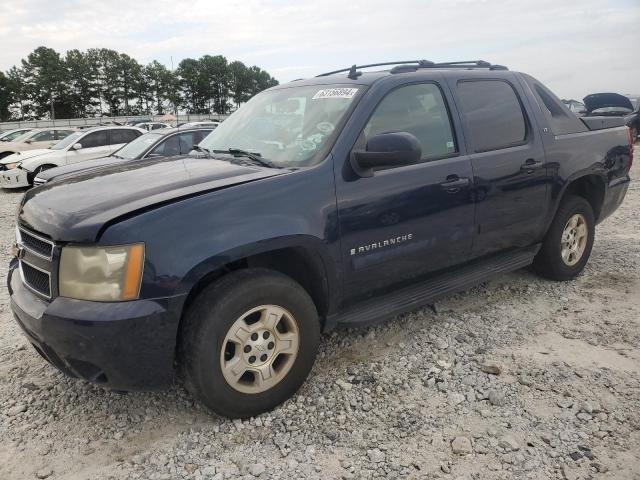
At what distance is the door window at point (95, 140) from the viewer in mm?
12103

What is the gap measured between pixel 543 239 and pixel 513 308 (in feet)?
2.38

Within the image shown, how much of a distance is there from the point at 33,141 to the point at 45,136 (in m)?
0.57

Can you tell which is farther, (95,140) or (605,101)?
(605,101)

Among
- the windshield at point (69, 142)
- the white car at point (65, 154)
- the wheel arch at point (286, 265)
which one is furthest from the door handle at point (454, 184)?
the windshield at point (69, 142)

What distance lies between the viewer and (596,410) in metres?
2.66

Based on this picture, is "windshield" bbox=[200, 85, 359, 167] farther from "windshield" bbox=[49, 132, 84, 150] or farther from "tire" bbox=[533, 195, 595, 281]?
"windshield" bbox=[49, 132, 84, 150]

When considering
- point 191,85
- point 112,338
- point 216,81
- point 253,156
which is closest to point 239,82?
point 216,81

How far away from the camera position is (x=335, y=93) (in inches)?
126

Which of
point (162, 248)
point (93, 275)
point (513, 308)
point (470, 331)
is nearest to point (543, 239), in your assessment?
point (513, 308)

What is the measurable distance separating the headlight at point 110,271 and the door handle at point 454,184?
1.98 m

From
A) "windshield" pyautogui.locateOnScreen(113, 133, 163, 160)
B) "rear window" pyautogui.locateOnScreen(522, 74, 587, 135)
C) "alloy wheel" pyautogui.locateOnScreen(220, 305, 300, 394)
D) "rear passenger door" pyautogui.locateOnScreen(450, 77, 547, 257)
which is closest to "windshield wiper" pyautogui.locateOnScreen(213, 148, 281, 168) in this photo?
"alloy wheel" pyautogui.locateOnScreen(220, 305, 300, 394)

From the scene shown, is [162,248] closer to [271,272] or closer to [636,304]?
[271,272]

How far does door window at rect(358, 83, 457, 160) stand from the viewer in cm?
312

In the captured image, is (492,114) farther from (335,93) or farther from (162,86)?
(162,86)
